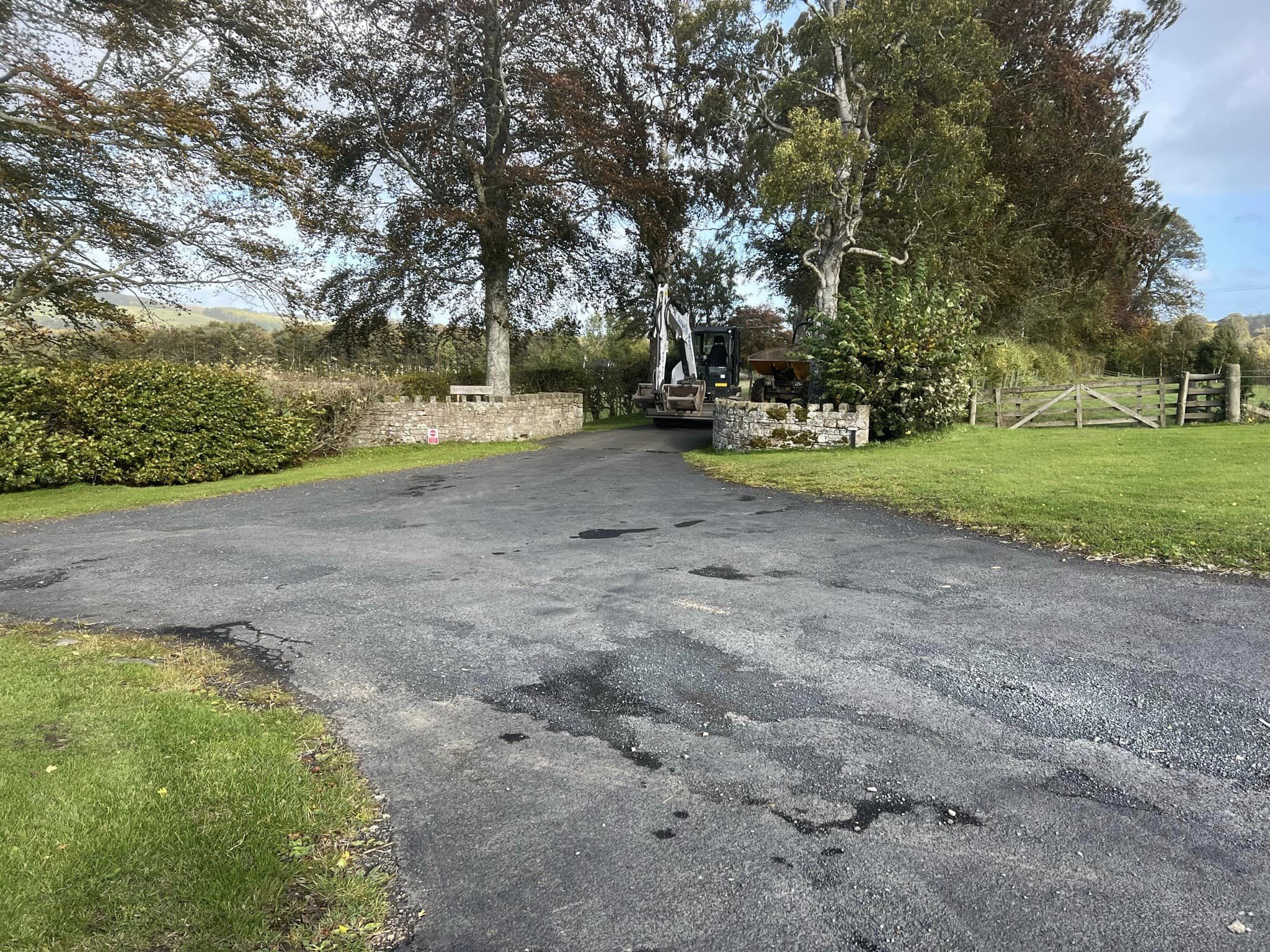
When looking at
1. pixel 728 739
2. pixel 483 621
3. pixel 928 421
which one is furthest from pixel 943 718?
pixel 928 421

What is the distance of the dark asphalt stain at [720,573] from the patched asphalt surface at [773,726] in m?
0.05

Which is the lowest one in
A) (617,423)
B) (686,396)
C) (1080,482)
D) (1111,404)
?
(1080,482)

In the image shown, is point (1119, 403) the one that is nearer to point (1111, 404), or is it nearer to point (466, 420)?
point (1111, 404)

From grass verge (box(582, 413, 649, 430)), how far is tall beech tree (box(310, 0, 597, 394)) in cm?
434

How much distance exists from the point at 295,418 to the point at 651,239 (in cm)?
1420

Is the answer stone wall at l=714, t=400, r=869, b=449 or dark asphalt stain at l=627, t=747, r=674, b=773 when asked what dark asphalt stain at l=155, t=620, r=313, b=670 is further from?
stone wall at l=714, t=400, r=869, b=449

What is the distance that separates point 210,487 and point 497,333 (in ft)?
36.2

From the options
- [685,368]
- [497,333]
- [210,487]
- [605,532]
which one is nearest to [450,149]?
[497,333]

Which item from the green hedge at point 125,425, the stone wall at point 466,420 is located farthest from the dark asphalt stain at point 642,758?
the stone wall at point 466,420

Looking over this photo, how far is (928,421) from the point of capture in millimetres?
15664

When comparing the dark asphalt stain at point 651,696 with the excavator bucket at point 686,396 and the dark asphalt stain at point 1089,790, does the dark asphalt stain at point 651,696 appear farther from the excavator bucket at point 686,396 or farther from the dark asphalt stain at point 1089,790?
the excavator bucket at point 686,396

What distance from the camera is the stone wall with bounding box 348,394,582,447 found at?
1738 centimetres

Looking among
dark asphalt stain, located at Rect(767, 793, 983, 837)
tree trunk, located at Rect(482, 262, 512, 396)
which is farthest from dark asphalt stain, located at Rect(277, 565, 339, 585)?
tree trunk, located at Rect(482, 262, 512, 396)

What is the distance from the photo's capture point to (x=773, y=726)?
342 cm
